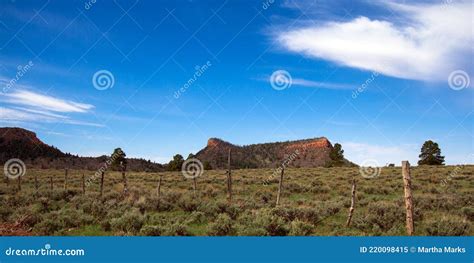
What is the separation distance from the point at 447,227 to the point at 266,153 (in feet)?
439

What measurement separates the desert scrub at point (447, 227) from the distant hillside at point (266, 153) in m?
104

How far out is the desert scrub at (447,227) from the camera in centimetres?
1421

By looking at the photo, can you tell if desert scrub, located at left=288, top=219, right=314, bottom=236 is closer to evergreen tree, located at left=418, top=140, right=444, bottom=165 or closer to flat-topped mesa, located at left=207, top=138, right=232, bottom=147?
evergreen tree, located at left=418, top=140, right=444, bottom=165

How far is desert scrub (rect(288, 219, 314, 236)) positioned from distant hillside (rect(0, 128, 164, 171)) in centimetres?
9430

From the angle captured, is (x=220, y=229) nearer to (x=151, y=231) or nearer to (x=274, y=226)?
(x=274, y=226)

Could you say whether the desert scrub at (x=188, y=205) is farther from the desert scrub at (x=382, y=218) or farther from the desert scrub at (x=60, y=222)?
the desert scrub at (x=382, y=218)

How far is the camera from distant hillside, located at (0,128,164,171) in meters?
103

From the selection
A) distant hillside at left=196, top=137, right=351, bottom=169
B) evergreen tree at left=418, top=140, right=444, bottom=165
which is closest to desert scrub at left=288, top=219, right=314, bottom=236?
evergreen tree at left=418, top=140, right=444, bottom=165

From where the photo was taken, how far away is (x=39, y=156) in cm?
10769

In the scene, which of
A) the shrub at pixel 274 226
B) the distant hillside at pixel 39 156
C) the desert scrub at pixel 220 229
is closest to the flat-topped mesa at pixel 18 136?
the distant hillside at pixel 39 156

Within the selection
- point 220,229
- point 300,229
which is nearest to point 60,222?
point 220,229

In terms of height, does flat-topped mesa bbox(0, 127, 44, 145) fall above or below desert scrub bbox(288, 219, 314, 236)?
above

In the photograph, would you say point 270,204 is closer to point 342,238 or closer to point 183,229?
point 183,229

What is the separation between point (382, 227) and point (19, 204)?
19.3 meters
